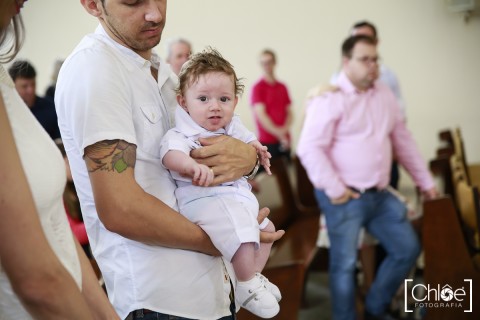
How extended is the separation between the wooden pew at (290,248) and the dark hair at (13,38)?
1.48 metres

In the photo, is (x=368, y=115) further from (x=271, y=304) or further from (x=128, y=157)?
(x=128, y=157)

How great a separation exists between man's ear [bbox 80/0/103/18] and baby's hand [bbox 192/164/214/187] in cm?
43

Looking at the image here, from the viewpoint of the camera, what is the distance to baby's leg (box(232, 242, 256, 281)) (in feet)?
4.52

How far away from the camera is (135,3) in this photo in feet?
4.25

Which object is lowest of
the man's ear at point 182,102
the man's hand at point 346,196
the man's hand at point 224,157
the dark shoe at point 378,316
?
the dark shoe at point 378,316

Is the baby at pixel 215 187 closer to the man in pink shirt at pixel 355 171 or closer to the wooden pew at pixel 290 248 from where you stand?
the wooden pew at pixel 290 248

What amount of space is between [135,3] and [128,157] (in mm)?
359

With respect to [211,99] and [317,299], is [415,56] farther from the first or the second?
[211,99]

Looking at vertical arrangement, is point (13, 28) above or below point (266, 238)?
above

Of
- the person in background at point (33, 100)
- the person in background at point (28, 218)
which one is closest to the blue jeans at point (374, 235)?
the person in background at point (33, 100)

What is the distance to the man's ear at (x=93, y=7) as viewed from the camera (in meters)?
A: 1.33

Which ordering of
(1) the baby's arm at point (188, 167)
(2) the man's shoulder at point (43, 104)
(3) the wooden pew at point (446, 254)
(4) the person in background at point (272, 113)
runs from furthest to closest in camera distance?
(4) the person in background at point (272, 113) → (2) the man's shoulder at point (43, 104) → (3) the wooden pew at point (446, 254) → (1) the baby's arm at point (188, 167)

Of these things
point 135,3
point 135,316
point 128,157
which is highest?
point 135,3

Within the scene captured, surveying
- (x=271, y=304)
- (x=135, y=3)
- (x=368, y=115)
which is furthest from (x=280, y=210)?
(x=135, y=3)
